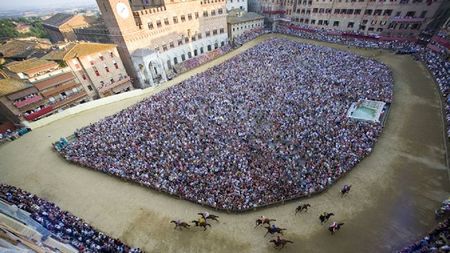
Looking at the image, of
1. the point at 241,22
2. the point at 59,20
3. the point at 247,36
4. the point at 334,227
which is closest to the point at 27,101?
the point at 334,227

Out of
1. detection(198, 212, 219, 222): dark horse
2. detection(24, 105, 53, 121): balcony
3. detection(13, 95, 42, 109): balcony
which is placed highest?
detection(13, 95, 42, 109): balcony

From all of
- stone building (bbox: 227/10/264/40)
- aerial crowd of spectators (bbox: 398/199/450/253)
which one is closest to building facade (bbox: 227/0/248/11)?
stone building (bbox: 227/10/264/40)

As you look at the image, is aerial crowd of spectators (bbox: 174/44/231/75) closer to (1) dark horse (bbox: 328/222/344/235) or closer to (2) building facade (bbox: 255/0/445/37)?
(2) building facade (bbox: 255/0/445/37)

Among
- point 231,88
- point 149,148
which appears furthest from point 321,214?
point 231,88

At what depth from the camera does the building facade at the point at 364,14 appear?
34531 millimetres

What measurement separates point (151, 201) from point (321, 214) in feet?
41.0

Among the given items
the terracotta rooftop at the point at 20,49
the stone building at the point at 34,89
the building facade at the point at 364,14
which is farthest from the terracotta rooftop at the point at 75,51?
the building facade at the point at 364,14

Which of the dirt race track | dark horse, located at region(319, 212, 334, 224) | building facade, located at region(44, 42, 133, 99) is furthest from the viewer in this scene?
building facade, located at region(44, 42, 133, 99)

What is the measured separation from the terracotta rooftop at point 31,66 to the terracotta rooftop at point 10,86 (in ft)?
4.55

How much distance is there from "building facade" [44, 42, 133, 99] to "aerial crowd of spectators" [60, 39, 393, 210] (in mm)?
9720

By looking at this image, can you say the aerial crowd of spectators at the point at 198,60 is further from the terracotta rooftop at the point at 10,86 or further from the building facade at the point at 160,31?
the terracotta rooftop at the point at 10,86

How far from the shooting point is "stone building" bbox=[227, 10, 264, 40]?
154ft

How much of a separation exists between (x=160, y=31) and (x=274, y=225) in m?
36.3

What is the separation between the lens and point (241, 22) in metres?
47.5
